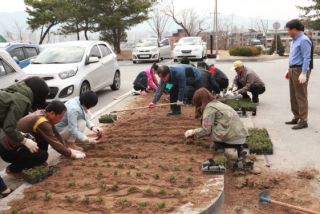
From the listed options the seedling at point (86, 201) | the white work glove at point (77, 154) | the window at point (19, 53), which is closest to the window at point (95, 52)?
the window at point (19, 53)

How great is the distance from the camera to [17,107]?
4555 millimetres

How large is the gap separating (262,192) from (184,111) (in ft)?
A: 14.8

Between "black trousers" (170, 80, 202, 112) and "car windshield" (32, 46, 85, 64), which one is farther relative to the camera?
"car windshield" (32, 46, 85, 64)

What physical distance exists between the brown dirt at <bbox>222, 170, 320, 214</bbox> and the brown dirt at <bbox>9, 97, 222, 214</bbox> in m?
0.32

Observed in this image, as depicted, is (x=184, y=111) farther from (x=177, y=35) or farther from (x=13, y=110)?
(x=177, y=35)

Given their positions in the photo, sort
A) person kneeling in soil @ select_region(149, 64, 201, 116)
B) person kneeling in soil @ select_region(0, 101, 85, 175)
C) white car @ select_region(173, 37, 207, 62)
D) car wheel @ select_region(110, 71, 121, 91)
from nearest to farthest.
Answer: person kneeling in soil @ select_region(0, 101, 85, 175), person kneeling in soil @ select_region(149, 64, 201, 116), car wheel @ select_region(110, 71, 121, 91), white car @ select_region(173, 37, 207, 62)

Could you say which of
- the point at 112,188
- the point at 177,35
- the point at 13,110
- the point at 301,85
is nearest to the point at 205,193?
the point at 112,188

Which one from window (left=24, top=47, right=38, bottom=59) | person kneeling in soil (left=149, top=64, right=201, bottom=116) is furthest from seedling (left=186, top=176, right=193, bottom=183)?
window (left=24, top=47, right=38, bottom=59)

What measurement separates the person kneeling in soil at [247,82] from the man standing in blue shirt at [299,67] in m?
2.17

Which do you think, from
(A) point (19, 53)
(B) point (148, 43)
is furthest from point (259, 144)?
(B) point (148, 43)

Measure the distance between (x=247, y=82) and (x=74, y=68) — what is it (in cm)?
415

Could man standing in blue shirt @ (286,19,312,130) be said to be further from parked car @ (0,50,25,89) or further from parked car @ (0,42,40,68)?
parked car @ (0,42,40,68)

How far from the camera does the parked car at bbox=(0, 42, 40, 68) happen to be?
42.5 feet

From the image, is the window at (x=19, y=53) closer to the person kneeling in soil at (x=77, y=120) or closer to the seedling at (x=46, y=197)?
the person kneeling in soil at (x=77, y=120)
